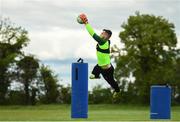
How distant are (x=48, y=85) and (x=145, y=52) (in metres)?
12.1

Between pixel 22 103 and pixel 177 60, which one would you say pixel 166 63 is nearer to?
pixel 177 60

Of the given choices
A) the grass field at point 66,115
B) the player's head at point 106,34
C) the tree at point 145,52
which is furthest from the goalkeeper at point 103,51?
the tree at point 145,52

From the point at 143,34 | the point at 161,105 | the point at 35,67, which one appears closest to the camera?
the point at 161,105

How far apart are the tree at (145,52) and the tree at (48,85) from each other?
24.9 ft

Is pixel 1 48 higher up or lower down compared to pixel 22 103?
higher up

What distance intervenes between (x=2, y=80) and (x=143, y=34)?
15313 mm

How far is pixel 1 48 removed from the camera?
76500 mm

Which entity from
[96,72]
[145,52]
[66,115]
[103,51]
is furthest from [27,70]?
[103,51]

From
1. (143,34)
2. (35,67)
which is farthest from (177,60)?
(35,67)

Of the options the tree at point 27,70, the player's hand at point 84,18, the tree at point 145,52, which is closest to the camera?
the player's hand at point 84,18

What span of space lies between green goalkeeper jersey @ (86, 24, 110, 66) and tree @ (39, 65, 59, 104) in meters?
55.8

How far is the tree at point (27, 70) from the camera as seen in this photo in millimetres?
74438

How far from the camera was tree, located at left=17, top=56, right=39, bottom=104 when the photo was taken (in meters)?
74.4

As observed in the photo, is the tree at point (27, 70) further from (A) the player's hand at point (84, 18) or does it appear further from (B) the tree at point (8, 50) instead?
(A) the player's hand at point (84, 18)
